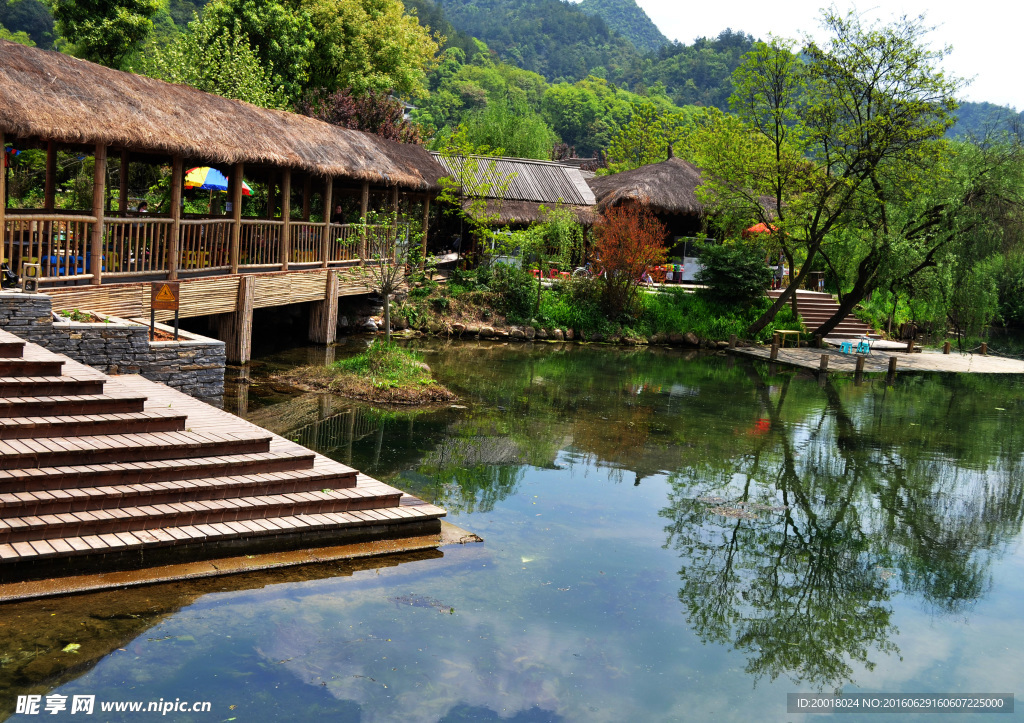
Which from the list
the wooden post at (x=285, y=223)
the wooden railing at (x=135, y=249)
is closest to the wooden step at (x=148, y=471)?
the wooden railing at (x=135, y=249)

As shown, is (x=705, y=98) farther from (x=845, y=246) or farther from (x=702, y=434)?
(x=702, y=434)

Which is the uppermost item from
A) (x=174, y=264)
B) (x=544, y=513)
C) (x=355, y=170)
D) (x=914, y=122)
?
(x=914, y=122)

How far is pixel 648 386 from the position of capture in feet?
61.7

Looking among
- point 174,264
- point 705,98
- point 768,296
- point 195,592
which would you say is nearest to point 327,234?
point 174,264

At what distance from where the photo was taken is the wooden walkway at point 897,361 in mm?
24281

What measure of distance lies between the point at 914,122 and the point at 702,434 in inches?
582

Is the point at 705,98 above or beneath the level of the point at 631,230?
above

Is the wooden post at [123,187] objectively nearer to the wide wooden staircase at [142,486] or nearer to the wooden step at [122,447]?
the wide wooden staircase at [142,486]

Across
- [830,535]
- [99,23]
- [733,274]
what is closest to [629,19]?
[733,274]

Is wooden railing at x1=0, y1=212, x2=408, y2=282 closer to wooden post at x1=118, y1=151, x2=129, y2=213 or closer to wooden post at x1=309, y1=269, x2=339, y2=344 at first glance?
wooden post at x1=118, y1=151, x2=129, y2=213

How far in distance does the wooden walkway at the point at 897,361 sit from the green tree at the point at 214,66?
16054 mm

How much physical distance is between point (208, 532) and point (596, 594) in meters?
3.35

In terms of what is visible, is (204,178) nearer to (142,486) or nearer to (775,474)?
(142,486)

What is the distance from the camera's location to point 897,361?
26.0 meters
